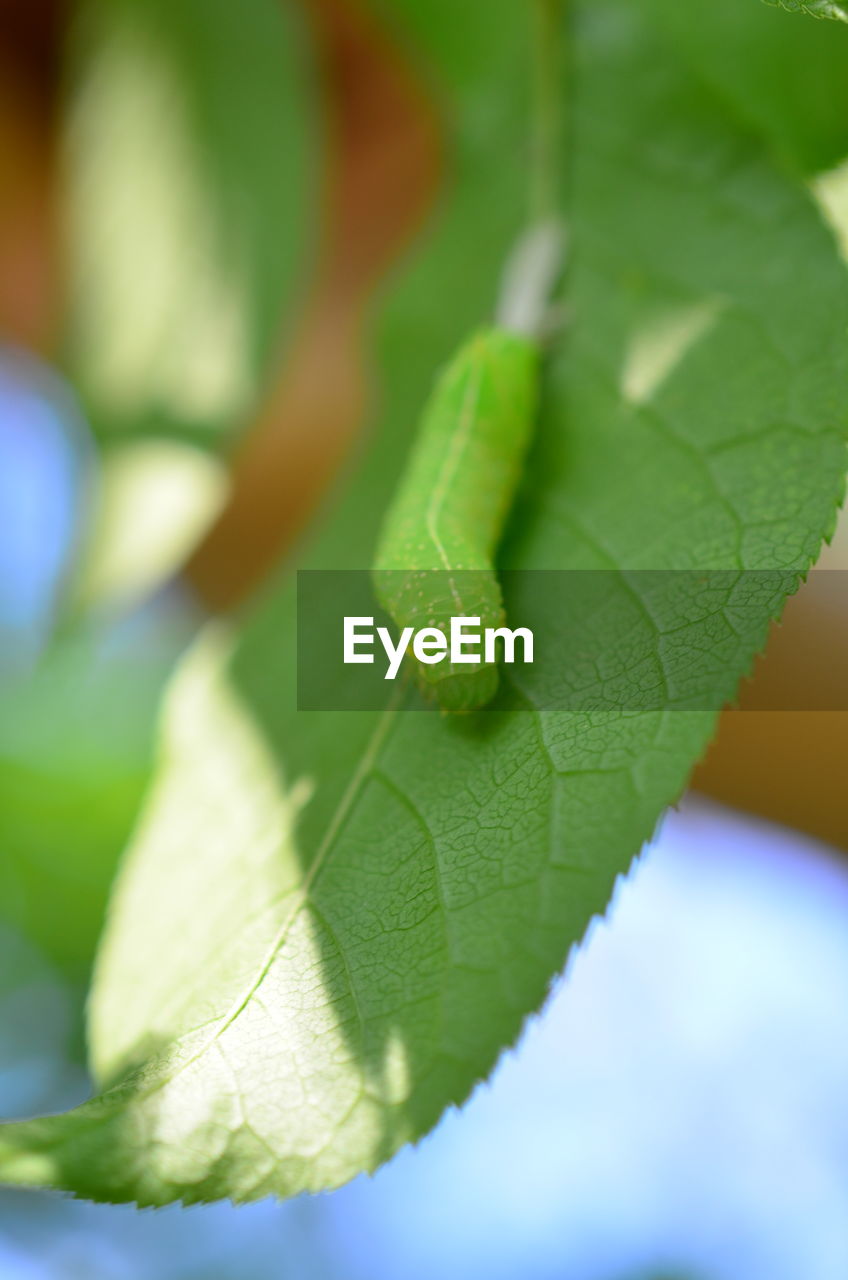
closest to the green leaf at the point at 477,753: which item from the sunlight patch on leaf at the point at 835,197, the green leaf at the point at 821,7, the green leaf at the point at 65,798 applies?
the sunlight patch on leaf at the point at 835,197

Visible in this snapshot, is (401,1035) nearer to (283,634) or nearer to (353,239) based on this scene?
(283,634)

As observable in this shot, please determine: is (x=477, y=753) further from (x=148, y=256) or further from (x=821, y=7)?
(x=148, y=256)

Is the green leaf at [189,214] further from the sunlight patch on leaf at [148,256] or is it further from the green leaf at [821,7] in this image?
the green leaf at [821,7]

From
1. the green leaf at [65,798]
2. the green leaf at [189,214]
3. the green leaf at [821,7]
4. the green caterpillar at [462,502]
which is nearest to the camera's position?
the green leaf at [821,7]

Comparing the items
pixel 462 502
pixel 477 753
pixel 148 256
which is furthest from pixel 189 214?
pixel 477 753

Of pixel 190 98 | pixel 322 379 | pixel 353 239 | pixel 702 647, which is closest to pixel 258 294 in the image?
pixel 190 98
